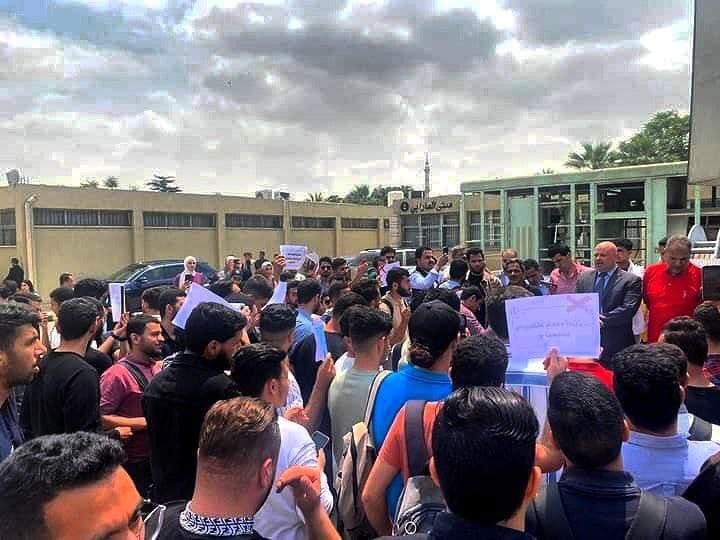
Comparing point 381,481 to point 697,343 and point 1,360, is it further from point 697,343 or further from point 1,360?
A: point 697,343

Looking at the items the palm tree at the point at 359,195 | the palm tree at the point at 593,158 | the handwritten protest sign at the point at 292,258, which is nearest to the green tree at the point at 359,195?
the palm tree at the point at 359,195

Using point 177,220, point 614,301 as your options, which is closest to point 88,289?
point 614,301

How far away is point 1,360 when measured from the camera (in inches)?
97.6

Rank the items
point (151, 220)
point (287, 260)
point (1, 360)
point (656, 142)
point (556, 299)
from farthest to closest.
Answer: point (656, 142)
point (151, 220)
point (287, 260)
point (556, 299)
point (1, 360)

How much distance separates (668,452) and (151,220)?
2756 centimetres

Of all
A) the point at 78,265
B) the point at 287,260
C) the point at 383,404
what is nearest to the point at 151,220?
the point at 78,265

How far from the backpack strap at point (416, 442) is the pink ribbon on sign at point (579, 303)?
1.03 metres

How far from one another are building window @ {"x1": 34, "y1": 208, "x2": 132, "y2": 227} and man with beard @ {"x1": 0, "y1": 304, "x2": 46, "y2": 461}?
23113 mm

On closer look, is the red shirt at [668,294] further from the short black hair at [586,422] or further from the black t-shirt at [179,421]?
the black t-shirt at [179,421]

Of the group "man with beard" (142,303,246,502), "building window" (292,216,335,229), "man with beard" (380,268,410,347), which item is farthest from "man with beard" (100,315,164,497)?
"building window" (292,216,335,229)

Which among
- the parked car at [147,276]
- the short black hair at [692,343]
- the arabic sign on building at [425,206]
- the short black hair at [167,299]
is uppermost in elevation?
the arabic sign on building at [425,206]

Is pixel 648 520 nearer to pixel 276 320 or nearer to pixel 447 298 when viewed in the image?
pixel 276 320

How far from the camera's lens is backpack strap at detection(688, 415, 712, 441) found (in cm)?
228

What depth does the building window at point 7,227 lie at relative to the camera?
22656 mm
